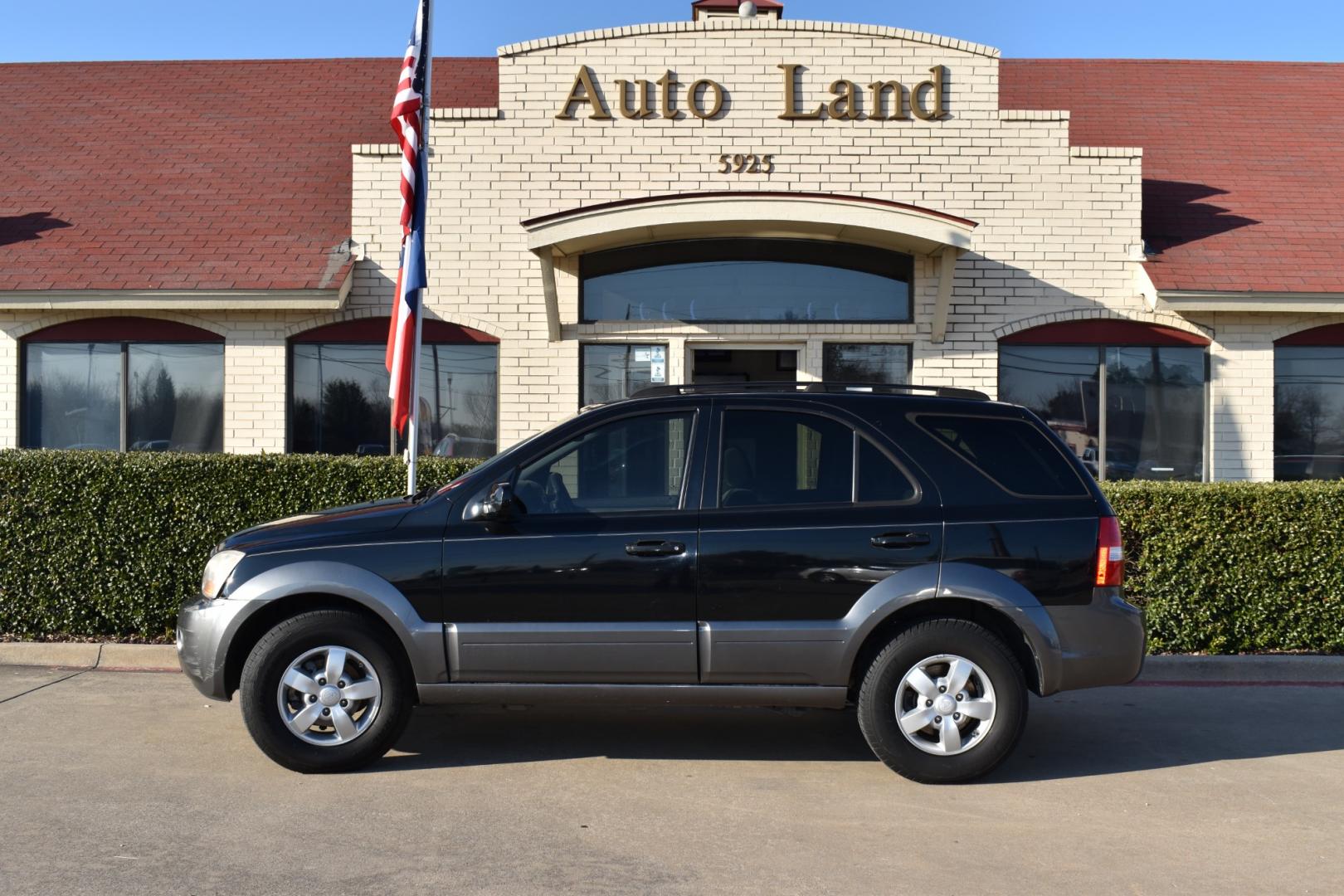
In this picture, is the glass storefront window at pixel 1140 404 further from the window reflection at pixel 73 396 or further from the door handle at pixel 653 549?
the window reflection at pixel 73 396

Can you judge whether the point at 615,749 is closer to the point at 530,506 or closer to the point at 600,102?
the point at 530,506

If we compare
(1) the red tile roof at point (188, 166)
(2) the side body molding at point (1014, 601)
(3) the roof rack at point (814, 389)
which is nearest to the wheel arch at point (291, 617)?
(3) the roof rack at point (814, 389)

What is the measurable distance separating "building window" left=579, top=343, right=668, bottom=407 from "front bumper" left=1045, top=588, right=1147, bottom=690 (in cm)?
640

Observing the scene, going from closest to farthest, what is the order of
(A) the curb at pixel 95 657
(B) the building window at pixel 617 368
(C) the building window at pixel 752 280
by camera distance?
(A) the curb at pixel 95 657, (C) the building window at pixel 752 280, (B) the building window at pixel 617 368

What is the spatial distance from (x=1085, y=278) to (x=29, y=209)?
10334mm

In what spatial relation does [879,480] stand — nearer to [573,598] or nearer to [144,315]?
[573,598]

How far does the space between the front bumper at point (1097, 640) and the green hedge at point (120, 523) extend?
546cm

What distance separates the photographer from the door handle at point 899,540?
6.30 m

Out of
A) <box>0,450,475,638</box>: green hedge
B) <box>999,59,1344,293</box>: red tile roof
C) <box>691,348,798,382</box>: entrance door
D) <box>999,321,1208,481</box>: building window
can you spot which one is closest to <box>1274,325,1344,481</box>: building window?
<box>999,321,1208,481</box>: building window

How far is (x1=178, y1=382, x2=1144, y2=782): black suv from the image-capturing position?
627 centimetres

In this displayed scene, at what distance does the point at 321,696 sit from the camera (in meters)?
6.31

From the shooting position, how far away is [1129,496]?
9.13 metres

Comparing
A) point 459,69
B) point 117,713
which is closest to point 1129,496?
point 117,713

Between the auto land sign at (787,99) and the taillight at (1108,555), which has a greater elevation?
the auto land sign at (787,99)
